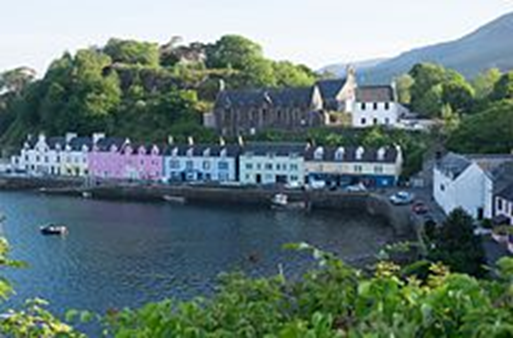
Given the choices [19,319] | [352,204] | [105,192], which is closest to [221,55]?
[105,192]

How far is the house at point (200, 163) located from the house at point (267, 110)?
511cm

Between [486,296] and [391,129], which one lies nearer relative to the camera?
[486,296]

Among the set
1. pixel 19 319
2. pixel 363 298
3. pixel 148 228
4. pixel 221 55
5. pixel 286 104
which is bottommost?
pixel 148 228

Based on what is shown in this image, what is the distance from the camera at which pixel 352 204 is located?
3678 centimetres

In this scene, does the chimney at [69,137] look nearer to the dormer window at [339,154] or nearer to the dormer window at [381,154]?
the dormer window at [339,154]

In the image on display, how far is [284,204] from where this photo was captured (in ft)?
122

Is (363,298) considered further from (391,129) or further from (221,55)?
(221,55)

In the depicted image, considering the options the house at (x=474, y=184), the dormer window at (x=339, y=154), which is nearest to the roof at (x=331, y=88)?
the dormer window at (x=339, y=154)

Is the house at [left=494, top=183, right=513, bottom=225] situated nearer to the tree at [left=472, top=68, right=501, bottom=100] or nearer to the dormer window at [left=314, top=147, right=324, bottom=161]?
the dormer window at [left=314, top=147, right=324, bottom=161]

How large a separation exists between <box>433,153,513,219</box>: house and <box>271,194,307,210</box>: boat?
885 centimetres

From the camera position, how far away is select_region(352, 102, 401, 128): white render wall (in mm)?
48594

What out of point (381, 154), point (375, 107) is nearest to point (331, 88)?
point (375, 107)

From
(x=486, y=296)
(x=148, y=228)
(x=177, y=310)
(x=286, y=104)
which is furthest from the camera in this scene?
(x=286, y=104)

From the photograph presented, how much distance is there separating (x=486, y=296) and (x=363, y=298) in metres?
0.53
